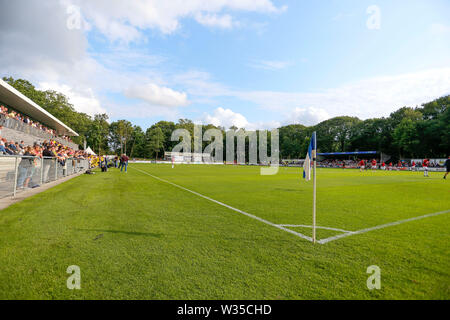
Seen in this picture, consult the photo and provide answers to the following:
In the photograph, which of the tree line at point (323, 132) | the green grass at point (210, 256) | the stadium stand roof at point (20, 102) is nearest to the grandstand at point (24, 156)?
the stadium stand roof at point (20, 102)

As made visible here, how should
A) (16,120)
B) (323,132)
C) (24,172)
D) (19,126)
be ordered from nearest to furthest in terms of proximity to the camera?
1. (24,172)
2. (16,120)
3. (19,126)
4. (323,132)

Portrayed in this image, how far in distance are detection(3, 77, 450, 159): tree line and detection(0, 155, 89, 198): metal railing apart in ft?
187

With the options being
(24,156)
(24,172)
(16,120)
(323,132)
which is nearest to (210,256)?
(24,156)

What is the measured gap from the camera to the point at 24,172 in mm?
9094

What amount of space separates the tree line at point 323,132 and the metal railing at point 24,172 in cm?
5710

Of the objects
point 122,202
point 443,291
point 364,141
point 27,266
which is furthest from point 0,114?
point 364,141

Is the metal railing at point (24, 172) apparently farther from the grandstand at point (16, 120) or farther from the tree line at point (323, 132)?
the tree line at point (323, 132)

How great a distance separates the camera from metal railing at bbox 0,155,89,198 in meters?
7.68

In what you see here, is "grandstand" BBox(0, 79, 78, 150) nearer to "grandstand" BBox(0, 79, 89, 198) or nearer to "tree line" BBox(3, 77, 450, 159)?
"grandstand" BBox(0, 79, 89, 198)

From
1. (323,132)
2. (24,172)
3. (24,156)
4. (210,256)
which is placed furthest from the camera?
(323,132)

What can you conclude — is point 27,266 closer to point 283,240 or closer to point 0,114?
point 283,240

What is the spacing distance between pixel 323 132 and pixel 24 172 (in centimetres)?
9658

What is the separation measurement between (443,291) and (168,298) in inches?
Answer: 125

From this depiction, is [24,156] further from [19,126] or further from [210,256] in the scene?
[19,126]
